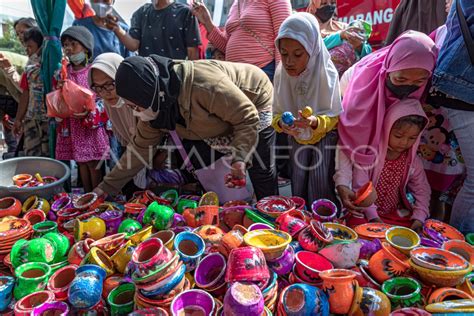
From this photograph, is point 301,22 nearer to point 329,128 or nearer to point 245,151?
point 329,128

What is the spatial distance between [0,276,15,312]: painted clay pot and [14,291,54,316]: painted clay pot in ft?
0.36

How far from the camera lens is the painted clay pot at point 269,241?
4.27 ft

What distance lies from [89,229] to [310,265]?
106 cm

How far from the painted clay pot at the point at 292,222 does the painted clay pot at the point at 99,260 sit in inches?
29.8

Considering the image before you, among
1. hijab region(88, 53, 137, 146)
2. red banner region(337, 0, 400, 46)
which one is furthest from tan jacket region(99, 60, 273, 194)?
red banner region(337, 0, 400, 46)

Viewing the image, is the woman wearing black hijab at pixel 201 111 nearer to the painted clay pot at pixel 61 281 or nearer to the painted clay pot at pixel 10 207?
the painted clay pot at pixel 10 207

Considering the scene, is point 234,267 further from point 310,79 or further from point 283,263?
point 310,79

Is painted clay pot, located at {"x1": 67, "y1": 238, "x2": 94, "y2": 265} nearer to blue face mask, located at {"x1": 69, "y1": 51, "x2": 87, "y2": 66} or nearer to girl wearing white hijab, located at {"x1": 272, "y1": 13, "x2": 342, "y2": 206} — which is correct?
girl wearing white hijab, located at {"x1": 272, "y1": 13, "x2": 342, "y2": 206}

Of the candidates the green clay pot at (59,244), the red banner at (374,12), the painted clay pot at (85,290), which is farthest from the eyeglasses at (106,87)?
the red banner at (374,12)

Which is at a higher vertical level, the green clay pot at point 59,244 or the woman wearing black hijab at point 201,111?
the woman wearing black hijab at point 201,111

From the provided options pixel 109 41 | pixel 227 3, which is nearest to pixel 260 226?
pixel 109 41

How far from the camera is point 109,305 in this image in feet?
4.36

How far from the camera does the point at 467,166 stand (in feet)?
5.95

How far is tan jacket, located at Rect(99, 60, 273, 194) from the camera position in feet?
5.95
